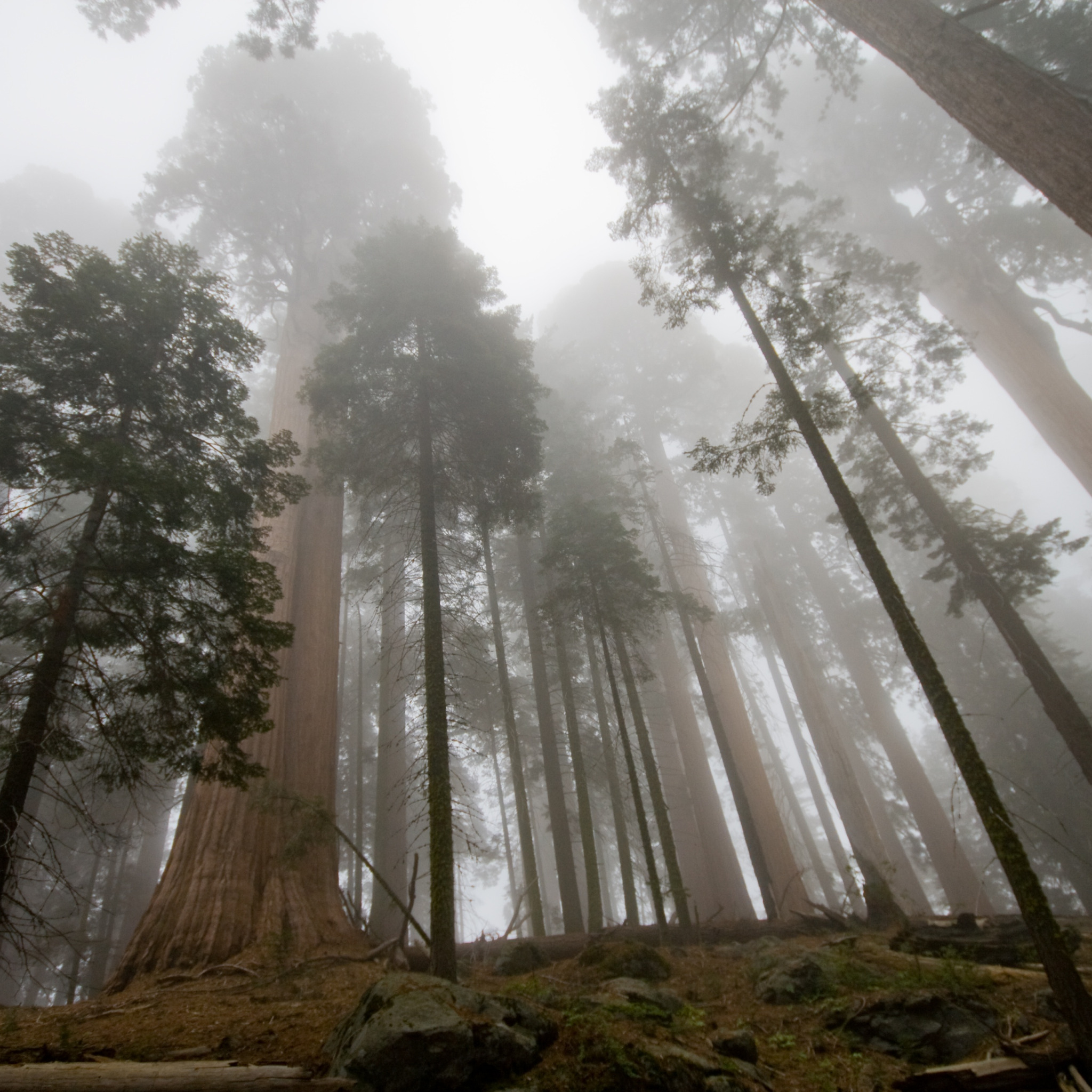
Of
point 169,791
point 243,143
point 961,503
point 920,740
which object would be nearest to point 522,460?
point 961,503

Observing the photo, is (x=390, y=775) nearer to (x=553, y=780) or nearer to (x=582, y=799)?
(x=553, y=780)

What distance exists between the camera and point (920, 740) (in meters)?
42.8

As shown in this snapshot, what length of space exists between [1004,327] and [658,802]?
61.4 ft

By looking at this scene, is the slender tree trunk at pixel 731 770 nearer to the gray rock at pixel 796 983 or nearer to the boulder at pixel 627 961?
the boulder at pixel 627 961

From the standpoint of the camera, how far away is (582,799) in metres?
11.1

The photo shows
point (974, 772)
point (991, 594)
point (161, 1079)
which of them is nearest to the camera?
point (161, 1079)

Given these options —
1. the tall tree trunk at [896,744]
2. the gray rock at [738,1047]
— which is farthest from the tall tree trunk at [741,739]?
the gray rock at [738,1047]

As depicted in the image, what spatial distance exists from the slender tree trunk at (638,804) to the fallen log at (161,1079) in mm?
6763

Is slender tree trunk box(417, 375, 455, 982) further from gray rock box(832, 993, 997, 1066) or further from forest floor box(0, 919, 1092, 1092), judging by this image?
gray rock box(832, 993, 997, 1066)

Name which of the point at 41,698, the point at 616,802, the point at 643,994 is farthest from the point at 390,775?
the point at 643,994

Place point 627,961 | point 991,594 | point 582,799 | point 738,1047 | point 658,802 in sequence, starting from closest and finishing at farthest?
point 738,1047 < point 627,961 < point 991,594 < point 658,802 < point 582,799

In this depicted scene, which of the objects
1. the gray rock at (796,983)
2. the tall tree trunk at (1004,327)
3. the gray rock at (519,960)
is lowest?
the gray rock at (796,983)

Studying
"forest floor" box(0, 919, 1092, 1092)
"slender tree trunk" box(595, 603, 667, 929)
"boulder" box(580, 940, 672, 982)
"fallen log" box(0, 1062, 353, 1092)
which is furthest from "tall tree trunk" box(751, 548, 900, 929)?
"fallen log" box(0, 1062, 353, 1092)

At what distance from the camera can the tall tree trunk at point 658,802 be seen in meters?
9.13
